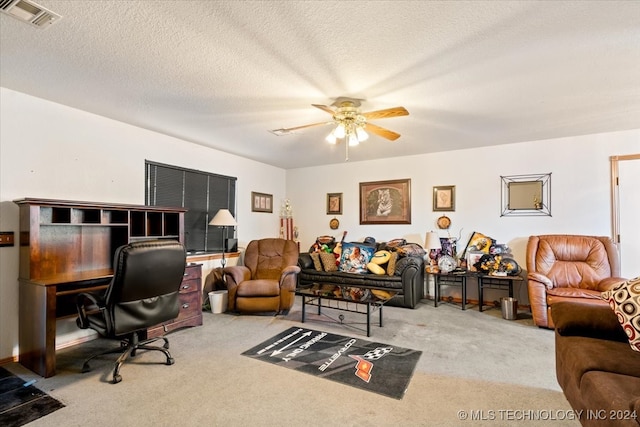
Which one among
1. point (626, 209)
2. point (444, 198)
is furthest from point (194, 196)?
point (626, 209)

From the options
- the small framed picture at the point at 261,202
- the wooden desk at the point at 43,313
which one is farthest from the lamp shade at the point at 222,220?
the wooden desk at the point at 43,313

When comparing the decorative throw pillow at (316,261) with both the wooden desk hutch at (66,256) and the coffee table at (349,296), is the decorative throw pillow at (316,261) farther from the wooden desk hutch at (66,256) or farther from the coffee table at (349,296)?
the wooden desk hutch at (66,256)

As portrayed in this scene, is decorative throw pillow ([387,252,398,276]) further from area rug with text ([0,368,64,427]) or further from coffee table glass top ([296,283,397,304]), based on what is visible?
area rug with text ([0,368,64,427])

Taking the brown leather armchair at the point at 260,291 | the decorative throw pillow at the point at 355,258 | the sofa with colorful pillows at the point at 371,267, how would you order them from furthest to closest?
the decorative throw pillow at the point at 355,258, the sofa with colorful pillows at the point at 371,267, the brown leather armchair at the point at 260,291

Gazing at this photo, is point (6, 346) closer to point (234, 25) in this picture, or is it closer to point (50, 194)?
point (50, 194)

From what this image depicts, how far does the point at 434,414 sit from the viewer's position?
77.8 inches

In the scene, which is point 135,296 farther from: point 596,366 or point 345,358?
point 596,366

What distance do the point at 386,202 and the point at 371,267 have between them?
4.40 ft

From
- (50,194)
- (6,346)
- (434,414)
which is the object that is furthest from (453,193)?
(6,346)

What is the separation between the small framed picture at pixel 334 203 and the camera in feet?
19.9

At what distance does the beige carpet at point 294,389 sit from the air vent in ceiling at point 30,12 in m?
2.45

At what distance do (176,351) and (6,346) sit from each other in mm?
1448

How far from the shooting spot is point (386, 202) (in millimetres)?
5590

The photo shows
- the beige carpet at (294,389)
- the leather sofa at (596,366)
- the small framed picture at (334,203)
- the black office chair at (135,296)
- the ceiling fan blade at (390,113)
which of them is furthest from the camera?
the small framed picture at (334,203)
